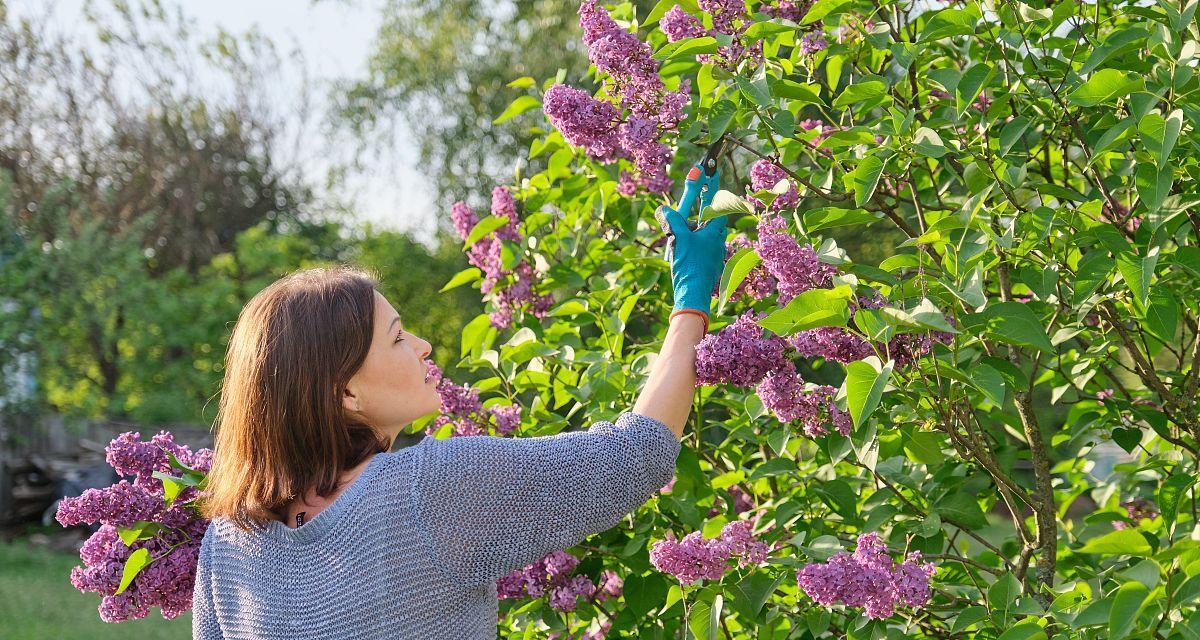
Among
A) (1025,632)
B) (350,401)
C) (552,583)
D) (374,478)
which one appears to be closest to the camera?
(1025,632)

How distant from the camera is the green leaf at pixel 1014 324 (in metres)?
1.46

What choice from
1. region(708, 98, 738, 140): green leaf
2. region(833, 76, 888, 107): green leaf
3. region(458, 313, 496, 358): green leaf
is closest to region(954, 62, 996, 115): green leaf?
region(833, 76, 888, 107): green leaf

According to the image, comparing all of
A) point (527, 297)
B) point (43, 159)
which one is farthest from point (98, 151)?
point (527, 297)

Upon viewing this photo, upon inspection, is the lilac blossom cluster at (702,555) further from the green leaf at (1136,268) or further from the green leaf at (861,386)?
the green leaf at (1136,268)

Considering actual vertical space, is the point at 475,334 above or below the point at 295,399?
below

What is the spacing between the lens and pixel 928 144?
1.59m

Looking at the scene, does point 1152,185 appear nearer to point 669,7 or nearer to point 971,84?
point 971,84

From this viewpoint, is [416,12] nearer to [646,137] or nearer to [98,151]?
[98,151]

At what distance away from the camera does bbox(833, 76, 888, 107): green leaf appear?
1686mm

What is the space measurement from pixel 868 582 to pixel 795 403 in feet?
0.89

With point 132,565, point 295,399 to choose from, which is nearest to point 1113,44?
point 295,399

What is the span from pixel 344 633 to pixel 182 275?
1218 centimetres

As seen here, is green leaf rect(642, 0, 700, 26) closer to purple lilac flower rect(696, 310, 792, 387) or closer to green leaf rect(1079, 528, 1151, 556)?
purple lilac flower rect(696, 310, 792, 387)

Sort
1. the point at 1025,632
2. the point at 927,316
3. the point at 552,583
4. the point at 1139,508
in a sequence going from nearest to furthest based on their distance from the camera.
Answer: the point at 927,316, the point at 1025,632, the point at 552,583, the point at 1139,508
